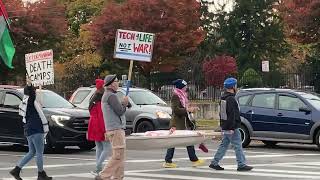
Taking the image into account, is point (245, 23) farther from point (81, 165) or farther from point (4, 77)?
point (81, 165)

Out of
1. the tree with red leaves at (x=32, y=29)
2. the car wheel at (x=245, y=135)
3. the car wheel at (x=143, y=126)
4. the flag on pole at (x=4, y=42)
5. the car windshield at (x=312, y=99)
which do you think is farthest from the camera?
the tree with red leaves at (x=32, y=29)

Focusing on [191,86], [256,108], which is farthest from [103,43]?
[256,108]

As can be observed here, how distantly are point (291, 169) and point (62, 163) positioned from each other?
5.04 meters

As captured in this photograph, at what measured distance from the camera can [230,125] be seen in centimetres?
1349

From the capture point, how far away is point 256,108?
63.8 feet

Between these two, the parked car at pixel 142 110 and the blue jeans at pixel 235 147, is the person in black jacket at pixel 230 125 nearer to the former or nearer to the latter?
the blue jeans at pixel 235 147

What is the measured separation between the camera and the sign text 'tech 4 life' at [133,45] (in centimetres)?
1403

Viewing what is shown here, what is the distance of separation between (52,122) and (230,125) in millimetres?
5600

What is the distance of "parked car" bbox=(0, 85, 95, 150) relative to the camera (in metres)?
17.3

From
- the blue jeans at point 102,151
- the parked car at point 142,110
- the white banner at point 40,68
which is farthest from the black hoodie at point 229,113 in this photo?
the parked car at point 142,110

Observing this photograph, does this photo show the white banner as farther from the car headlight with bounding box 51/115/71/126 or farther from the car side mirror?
the car side mirror

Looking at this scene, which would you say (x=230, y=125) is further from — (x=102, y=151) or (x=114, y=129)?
(x=114, y=129)

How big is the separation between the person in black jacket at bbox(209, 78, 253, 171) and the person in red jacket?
2.36 meters

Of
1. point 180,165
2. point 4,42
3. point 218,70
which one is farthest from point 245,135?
point 218,70
